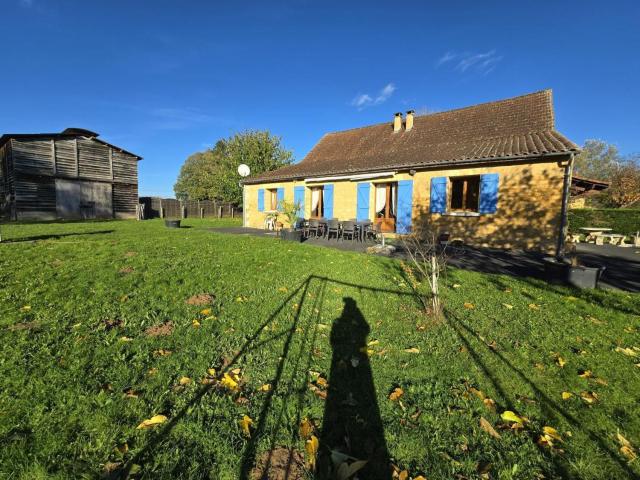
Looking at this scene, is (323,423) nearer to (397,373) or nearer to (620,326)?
(397,373)

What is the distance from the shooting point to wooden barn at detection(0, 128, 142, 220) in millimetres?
20094

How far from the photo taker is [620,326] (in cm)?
366

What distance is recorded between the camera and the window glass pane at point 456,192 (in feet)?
36.4

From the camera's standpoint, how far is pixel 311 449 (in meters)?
1.79

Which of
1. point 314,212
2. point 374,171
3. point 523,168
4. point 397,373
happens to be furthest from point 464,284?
point 314,212

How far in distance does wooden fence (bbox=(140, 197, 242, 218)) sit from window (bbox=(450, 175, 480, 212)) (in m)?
22.7

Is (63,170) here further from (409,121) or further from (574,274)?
(574,274)

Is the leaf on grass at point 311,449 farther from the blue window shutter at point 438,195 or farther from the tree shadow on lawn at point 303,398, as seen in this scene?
the blue window shutter at point 438,195

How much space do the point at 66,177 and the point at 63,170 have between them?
0.56 metres

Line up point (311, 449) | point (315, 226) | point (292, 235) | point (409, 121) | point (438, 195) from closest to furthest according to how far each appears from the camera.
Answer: point (311, 449) < point (292, 235) < point (438, 195) < point (315, 226) < point (409, 121)

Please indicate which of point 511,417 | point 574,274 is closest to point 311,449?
point 511,417

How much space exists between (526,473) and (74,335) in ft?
12.8

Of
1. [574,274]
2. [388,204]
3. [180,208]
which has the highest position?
[388,204]

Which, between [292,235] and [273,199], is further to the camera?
[273,199]
